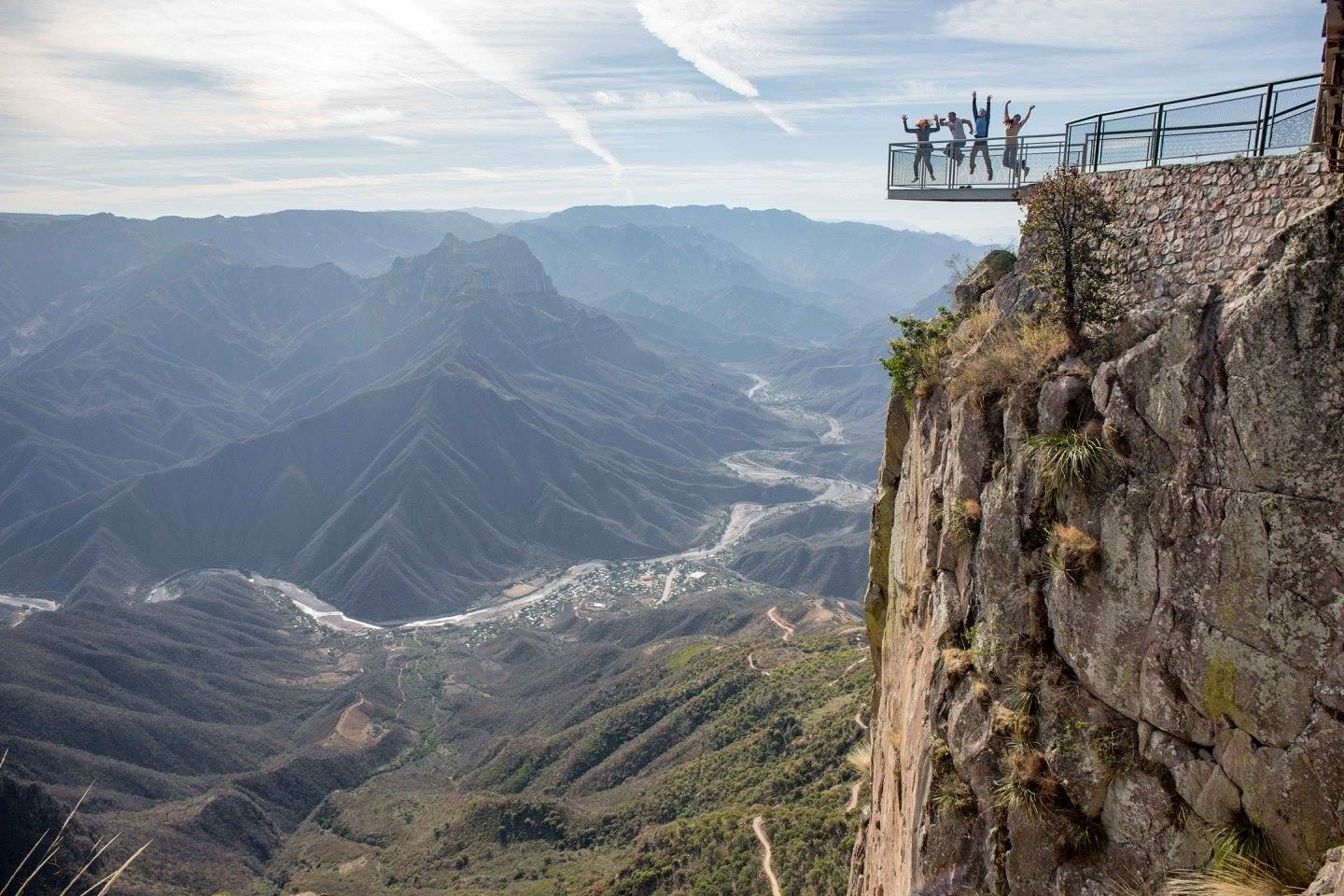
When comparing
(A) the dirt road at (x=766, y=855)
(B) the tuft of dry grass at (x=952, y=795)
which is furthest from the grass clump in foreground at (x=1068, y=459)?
(A) the dirt road at (x=766, y=855)

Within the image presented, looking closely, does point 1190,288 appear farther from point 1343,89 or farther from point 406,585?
point 406,585

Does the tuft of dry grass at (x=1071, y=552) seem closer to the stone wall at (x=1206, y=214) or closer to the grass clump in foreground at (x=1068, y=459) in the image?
the grass clump in foreground at (x=1068, y=459)

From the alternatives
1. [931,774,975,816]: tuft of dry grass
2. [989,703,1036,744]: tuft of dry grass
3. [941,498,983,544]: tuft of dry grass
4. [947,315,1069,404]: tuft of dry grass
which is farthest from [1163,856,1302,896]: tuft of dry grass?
[947,315,1069,404]: tuft of dry grass

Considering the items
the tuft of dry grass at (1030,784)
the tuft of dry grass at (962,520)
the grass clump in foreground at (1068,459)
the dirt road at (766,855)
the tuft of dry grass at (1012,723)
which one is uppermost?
the grass clump in foreground at (1068,459)

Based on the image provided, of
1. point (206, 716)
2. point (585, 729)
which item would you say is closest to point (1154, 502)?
point (585, 729)

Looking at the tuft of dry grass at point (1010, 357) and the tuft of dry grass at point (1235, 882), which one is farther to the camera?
the tuft of dry grass at point (1010, 357)

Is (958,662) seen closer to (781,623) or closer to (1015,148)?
(1015,148)
